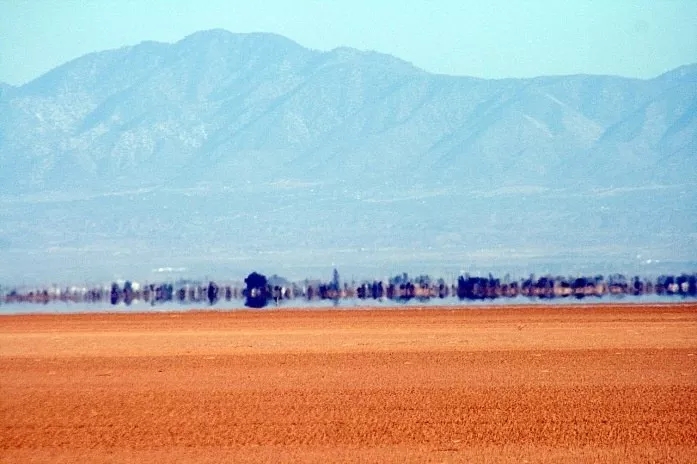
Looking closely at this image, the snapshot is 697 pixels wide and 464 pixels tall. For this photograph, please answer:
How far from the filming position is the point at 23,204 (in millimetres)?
134125

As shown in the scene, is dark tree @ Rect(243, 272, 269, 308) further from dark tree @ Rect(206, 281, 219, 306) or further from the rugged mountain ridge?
the rugged mountain ridge

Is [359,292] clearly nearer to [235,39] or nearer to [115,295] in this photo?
[115,295]

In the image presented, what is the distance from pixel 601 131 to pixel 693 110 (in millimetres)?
10125

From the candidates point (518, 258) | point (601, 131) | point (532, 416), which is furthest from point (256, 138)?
point (532, 416)

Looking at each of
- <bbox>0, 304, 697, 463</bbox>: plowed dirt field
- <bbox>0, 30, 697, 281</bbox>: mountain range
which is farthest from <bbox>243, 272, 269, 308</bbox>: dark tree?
<bbox>0, 30, 697, 281</bbox>: mountain range

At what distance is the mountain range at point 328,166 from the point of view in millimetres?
116062

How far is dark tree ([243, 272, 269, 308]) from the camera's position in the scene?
47281 millimetres

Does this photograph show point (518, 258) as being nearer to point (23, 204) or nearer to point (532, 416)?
point (23, 204)

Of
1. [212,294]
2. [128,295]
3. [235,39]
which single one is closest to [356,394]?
[212,294]

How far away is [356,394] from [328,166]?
128m

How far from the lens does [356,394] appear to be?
19062 mm

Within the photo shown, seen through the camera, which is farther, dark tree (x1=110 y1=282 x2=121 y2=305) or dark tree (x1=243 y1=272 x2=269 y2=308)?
dark tree (x1=110 y1=282 x2=121 y2=305)

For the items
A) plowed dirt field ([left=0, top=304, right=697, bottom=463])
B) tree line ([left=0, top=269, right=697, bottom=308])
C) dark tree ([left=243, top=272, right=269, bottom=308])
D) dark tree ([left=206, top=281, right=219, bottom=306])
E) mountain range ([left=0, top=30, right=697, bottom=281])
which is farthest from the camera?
mountain range ([left=0, top=30, right=697, bottom=281])

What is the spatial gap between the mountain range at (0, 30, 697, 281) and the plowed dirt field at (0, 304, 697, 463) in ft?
177
